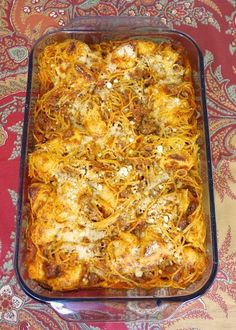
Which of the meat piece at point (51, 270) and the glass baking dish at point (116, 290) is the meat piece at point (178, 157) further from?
the meat piece at point (51, 270)

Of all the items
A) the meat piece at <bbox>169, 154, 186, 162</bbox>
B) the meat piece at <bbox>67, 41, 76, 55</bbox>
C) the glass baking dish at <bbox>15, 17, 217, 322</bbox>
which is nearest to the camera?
the glass baking dish at <bbox>15, 17, 217, 322</bbox>

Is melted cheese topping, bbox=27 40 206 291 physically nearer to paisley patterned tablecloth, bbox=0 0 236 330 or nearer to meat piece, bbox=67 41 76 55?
meat piece, bbox=67 41 76 55

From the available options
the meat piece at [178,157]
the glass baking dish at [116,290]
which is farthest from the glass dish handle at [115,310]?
the meat piece at [178,157]

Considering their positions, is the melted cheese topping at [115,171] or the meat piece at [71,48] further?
the meat piece at [71,48]

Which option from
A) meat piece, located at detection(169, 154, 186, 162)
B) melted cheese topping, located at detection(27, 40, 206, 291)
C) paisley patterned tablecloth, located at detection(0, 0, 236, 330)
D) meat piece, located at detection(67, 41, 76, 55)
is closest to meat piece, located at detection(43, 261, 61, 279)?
melted cheese topping, located at detection(27, 40, 206, 291)

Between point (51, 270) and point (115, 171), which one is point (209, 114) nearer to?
point (115, 171)
